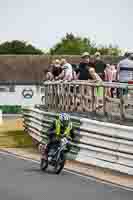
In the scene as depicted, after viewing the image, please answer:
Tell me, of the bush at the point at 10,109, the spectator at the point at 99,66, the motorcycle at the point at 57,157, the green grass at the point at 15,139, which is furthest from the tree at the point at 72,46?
the motorcycle at the point at 57,157

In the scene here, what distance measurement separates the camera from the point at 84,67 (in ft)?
71.4

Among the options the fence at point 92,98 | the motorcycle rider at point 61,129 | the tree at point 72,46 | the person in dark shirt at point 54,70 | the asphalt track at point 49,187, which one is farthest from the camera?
the tree at point 72,46

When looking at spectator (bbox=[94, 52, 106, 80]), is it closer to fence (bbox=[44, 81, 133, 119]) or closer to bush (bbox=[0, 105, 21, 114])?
Result: fence (bbox=[44, 81, 133, 119])

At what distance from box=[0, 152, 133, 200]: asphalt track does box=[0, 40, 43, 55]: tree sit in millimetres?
106534

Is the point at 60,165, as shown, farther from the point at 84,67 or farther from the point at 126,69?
the point at 84,67

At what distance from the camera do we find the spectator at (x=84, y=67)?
848 inches

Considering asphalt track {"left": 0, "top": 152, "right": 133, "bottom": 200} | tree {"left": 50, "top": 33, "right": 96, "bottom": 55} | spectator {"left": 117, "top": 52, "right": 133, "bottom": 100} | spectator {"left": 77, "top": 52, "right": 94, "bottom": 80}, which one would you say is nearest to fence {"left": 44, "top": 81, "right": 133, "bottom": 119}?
spectator {"left": 77, "top": 52, "right": 94, "bottom": 80}

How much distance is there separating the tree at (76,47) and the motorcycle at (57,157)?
116529 millimetres

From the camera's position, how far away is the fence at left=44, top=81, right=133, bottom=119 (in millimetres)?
17875

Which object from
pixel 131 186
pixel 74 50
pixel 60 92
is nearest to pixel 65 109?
pixel 60 92

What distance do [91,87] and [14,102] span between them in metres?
66.9

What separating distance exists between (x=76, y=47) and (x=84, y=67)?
121236 mm

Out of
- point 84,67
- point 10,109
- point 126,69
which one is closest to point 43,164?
point 126,69

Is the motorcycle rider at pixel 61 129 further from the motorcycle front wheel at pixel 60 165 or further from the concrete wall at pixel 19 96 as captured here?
the concrete wall at pixel 19 96
